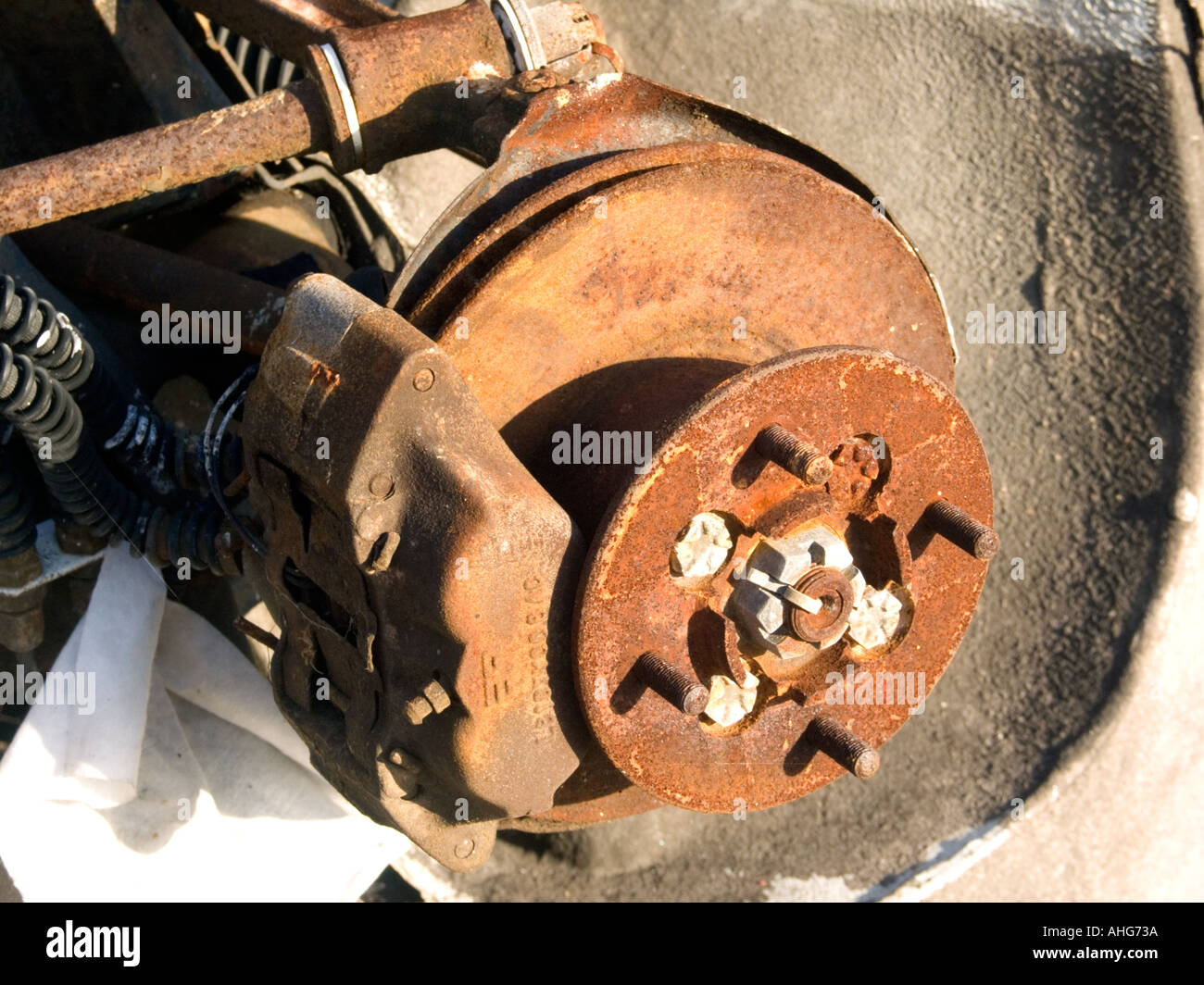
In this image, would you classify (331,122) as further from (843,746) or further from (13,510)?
(843,746)

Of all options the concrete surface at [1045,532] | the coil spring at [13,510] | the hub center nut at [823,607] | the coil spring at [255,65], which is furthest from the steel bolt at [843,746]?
the coil spring at [255,65]

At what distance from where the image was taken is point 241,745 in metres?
1.51

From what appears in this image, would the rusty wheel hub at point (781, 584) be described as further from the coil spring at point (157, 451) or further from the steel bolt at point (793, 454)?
the coil spring at point (157, 451)

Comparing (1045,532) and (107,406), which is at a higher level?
(107,406)

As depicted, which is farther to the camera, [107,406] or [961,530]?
[107,406]

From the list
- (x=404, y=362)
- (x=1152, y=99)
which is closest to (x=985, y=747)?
(x=1152, y=99)

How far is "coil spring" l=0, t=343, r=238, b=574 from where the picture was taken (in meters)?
1.12

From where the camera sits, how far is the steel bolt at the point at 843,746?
107 cm

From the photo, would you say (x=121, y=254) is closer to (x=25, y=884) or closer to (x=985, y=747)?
(x=25, y=884)

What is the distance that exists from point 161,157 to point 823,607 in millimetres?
752

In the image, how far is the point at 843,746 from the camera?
108 cm

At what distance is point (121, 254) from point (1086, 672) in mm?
1483

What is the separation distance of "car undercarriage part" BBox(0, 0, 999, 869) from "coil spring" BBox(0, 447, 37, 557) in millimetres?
125

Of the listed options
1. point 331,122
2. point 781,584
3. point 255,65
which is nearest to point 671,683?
point 781,584
